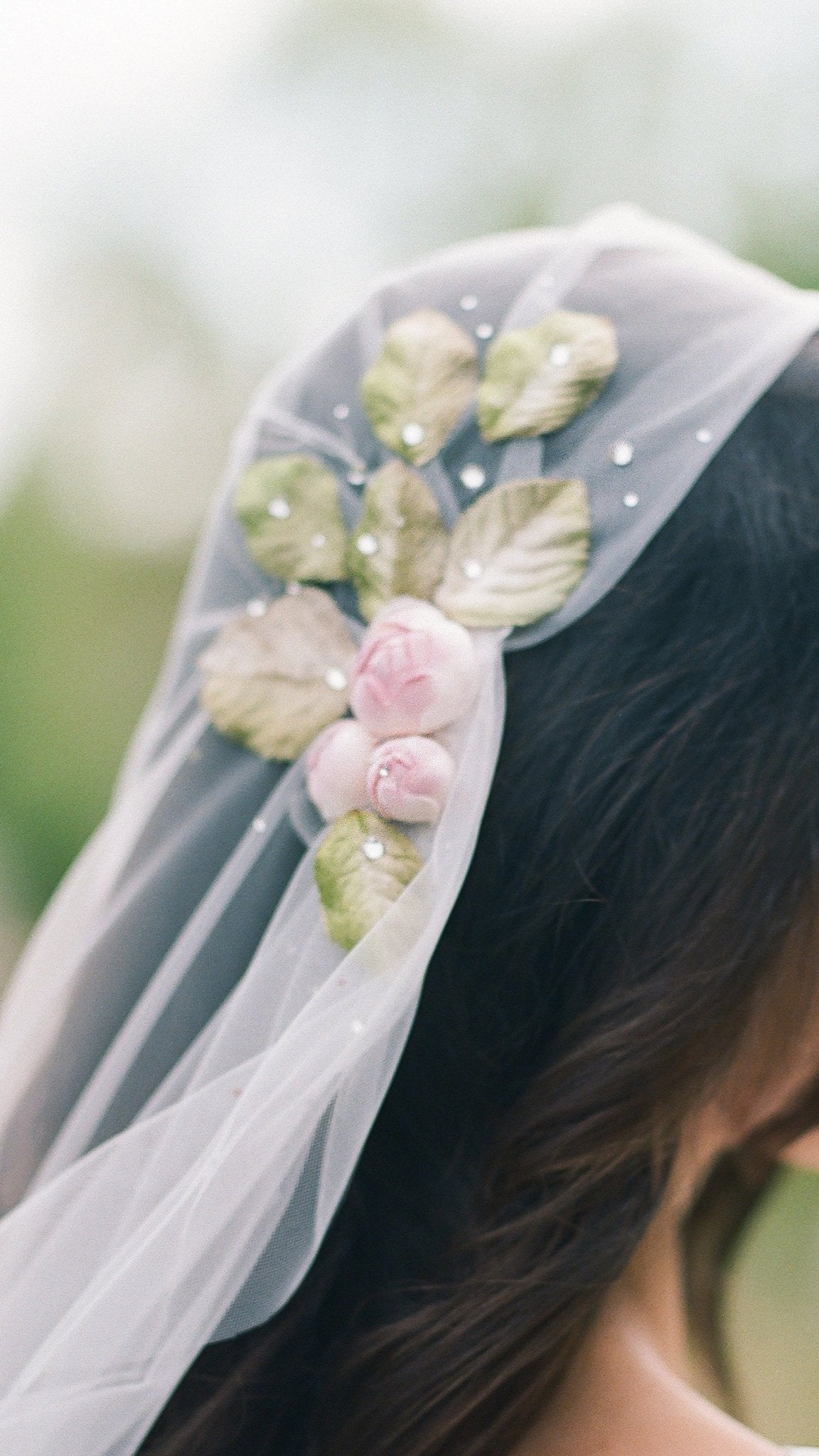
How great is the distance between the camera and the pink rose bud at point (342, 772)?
2.43ft

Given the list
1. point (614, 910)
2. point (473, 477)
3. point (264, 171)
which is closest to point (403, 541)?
point (473, 477)

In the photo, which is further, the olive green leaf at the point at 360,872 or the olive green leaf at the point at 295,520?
the olive green leaf at the point at 295,520

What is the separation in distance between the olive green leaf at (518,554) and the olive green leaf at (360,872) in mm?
147

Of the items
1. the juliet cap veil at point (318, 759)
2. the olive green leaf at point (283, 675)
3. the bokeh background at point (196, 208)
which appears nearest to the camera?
the juliet cap veil at point (318, 759)

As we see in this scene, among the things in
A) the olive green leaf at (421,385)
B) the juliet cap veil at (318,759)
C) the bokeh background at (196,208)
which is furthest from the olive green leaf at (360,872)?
the bokeh background at (196,208)

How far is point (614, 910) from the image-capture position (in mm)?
727

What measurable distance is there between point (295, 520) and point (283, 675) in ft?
0.38

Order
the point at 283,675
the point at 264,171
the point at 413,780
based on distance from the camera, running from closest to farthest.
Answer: the point at 413,780, the point at 283,675, the point at 264,171

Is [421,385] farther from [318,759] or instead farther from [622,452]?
[318,759]

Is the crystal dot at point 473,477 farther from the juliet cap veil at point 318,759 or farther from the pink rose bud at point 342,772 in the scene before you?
the pink rose bud at point 342,772

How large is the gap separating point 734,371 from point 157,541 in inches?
A: 156

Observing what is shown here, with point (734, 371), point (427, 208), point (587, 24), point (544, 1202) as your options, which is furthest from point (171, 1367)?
point (587, 24)

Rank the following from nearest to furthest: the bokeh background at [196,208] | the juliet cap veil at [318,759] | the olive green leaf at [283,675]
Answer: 1. the juliet cap veil at [318,759]
2. the olive green leaf at [283,675]
3. the bokeh background at [196,208]

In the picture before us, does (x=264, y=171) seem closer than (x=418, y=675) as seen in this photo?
No
